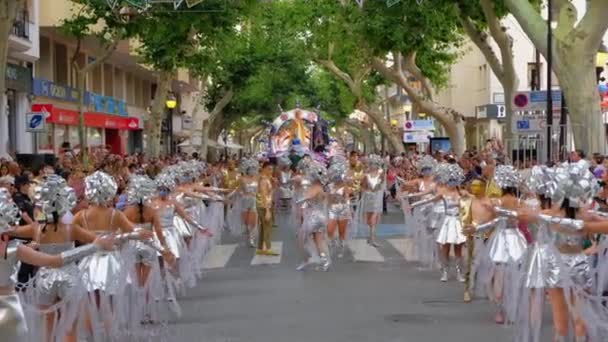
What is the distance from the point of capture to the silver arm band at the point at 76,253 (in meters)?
7.40

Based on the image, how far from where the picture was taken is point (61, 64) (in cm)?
3634

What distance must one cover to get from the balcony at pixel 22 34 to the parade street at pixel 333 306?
1275 centimetres

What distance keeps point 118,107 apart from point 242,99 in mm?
21054

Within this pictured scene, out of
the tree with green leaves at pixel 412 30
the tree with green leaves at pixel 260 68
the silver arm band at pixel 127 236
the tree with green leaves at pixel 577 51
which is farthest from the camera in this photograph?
the tree with green leaves at pixel 260 68

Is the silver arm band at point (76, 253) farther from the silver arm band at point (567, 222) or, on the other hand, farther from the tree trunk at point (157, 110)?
the tree trunk at point (157, 110)

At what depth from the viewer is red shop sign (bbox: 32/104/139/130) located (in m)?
33.5

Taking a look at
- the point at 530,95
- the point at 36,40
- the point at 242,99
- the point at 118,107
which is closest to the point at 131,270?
the point at 530,95

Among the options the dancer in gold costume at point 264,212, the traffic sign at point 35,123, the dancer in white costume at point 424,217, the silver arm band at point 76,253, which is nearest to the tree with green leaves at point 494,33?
the dancer in white costume at point 424,217

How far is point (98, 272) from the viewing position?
884 cm

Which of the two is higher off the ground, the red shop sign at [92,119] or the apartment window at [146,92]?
the apartment window at [146,92]

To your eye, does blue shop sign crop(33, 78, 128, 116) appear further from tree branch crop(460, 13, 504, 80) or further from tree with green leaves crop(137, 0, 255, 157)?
tree branch crop(460, 13, 504, 80)

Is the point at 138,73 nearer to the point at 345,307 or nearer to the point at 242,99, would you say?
the point at 242,99

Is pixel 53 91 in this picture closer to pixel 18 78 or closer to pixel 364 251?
pixel 18 78

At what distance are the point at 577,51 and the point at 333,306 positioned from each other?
8.70 metres
